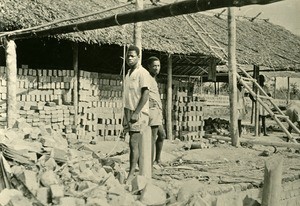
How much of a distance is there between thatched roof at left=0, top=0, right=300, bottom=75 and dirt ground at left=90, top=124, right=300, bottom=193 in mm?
2496

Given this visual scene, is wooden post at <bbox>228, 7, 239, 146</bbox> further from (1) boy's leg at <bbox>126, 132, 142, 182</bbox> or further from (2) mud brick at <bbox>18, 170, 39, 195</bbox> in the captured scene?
(2) mud brick at <bbox>18, 170, 39, 195</bbox>

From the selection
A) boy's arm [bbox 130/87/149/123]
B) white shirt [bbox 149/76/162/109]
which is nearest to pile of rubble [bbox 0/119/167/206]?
boy's arm [bbox 130/87/149/123]

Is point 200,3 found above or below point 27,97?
above

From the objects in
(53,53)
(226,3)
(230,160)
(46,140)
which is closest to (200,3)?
(226,3)

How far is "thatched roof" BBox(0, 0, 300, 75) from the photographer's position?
30.2 ft

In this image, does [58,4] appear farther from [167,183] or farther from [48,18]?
[167,183]

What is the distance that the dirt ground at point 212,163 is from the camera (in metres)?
6.64

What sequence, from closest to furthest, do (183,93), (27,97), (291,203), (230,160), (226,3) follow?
(226,3) < (291,203) < (230,160) < (27,97) < (183,93)

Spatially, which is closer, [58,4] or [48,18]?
[48,18]

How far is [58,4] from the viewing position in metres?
10.5

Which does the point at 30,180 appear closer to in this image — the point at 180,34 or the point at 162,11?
the point at 162,11

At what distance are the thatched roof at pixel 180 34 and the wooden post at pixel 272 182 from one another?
5701 millimetres

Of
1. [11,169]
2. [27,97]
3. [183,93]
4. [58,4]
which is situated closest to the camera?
[11,169]

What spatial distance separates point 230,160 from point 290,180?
1648 mm
